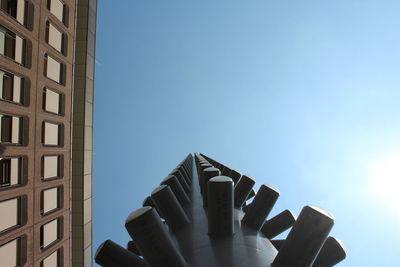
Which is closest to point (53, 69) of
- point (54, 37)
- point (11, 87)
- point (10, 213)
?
point (54, 37)

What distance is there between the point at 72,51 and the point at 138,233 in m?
25.0

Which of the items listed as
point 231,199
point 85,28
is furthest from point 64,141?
point 231,199

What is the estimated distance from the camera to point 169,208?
4.55 m

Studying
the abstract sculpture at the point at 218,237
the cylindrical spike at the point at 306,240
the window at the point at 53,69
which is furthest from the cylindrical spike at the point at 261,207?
the window at the point at 53,69

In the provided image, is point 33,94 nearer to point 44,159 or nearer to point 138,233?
point 44,159

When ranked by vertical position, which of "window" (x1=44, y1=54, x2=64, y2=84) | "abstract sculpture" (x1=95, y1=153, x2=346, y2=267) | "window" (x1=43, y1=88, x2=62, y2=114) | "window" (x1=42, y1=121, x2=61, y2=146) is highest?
"window" (x1=44, y1=54, x2=64, y2=84)

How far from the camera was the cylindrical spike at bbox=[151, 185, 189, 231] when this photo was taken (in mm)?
4461

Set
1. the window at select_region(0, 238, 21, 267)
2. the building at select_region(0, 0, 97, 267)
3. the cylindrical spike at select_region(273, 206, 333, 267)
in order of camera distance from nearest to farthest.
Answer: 1. the cylindrical spike at select_region(273, 206, 333, 267)
2. the window at select_region(0, 238, 21, 267)
3. the building at select_region(0, 0, 97, 267)

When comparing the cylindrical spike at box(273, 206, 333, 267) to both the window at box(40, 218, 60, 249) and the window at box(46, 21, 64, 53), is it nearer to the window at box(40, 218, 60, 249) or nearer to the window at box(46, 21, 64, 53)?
the window at box(40, 218, 60, 249)

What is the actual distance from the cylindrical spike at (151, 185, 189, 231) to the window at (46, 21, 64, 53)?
21.4 metres

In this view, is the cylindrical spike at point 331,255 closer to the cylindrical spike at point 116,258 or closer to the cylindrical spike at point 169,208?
the cylindrical spike at point 169,208

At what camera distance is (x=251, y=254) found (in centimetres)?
349

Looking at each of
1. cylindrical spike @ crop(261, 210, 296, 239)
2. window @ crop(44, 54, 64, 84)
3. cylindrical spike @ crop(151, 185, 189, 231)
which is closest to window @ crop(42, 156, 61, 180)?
window @ crop(44, 54, 64, 84)

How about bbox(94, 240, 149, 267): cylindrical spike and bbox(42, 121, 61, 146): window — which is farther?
bbox(42, 121, 61, 146): window
